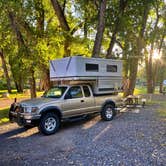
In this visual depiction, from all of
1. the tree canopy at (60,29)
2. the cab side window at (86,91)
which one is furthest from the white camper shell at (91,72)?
the tree canopy at (60,29)

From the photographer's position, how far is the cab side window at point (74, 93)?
8.38 m

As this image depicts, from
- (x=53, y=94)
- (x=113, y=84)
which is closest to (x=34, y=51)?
(x=53, y=94)

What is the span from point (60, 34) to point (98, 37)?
2318 mm

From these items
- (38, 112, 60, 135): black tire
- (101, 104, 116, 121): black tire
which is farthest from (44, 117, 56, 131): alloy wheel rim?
(101, 104, 116, 121): black tire

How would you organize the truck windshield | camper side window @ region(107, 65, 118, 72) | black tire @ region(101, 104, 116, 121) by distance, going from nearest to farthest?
the truck windshield, black tire @ region(101, 104, 116, 121), camper side window @ region(107, 65, 118, 72)

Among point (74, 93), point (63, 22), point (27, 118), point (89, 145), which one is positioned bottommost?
point (89, 145)

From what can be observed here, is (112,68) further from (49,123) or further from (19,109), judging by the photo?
(19,109)

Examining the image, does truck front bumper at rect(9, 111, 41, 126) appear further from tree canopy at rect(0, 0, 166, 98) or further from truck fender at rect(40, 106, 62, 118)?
tree canopy at rect(0, 0, 166, 98)

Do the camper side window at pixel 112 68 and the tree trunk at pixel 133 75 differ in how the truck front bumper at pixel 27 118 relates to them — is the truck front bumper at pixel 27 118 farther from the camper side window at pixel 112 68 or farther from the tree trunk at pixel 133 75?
the tree trunk at pixel 133 75

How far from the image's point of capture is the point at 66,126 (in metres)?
8.95

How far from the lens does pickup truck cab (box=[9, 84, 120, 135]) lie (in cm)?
730

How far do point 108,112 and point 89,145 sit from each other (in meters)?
3.80

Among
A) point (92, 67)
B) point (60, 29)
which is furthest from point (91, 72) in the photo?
point (60, 29)

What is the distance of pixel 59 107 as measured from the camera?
7.84 m
